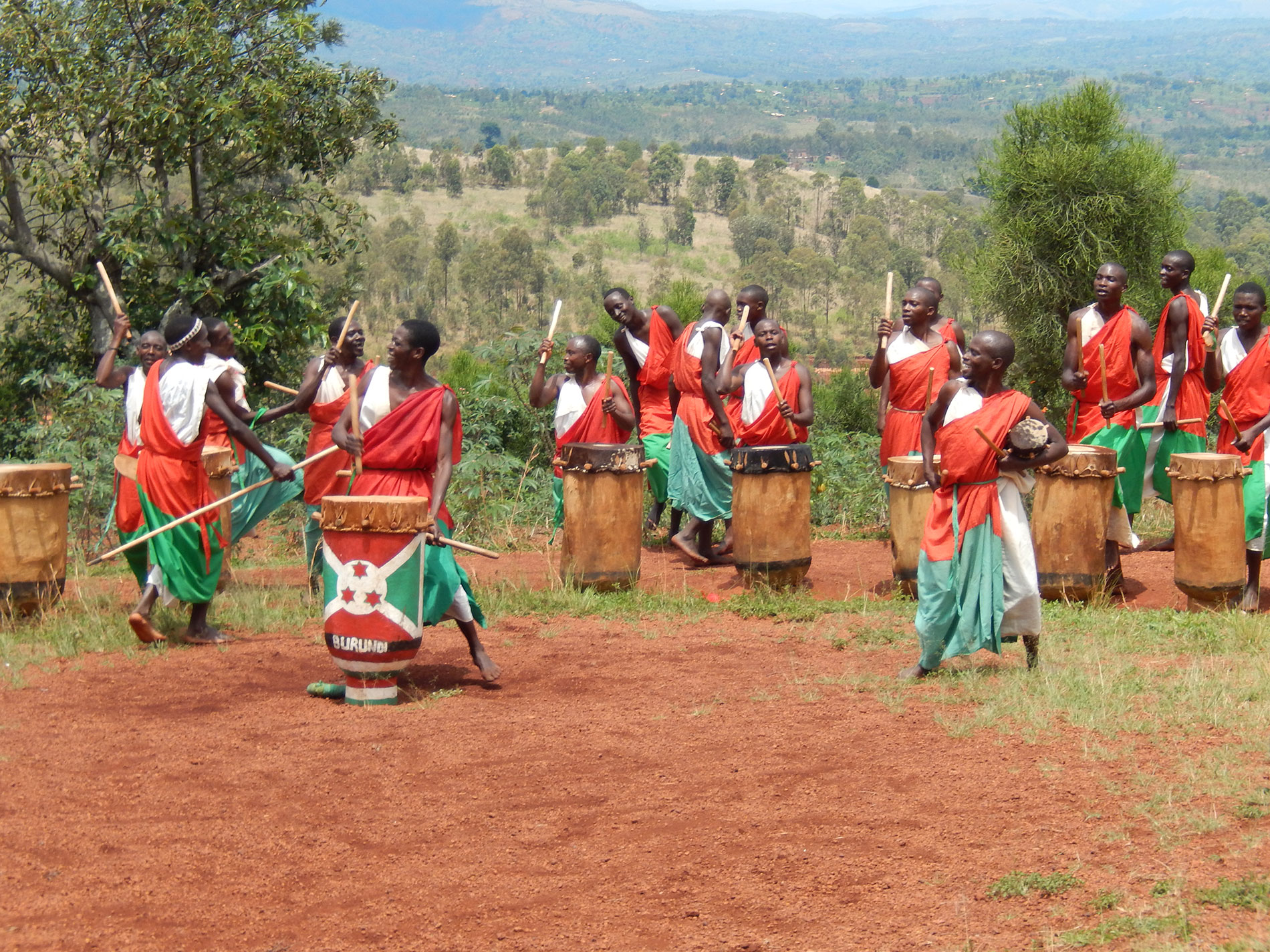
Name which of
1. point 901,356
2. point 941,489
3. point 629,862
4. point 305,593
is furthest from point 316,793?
point 901,356

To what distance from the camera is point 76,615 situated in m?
7.52

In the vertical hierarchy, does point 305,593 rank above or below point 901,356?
below

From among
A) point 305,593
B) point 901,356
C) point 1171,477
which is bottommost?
point 305,593

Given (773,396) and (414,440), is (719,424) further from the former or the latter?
(414,440)

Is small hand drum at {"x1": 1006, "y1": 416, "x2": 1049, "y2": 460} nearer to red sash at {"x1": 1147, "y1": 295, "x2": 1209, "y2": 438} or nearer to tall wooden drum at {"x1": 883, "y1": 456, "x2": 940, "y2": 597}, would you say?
tall wooden drum at {"x1": 883, "y1": 456, "x2": 940, "y2": 597}

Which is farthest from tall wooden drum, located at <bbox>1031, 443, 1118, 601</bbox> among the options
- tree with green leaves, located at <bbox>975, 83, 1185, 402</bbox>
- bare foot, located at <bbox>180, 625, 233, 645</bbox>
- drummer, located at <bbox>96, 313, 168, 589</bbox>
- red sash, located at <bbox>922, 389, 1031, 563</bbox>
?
tree with green leaves, located at <bbox>975, 83, 1185, 402</bbox>

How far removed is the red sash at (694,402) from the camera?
9492mm

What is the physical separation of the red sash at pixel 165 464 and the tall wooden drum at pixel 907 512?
3.95 m

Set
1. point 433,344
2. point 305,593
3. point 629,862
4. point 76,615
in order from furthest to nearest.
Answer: point 305,593
point 76,615
point 433,344
point 629,862

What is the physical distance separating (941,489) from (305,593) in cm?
404

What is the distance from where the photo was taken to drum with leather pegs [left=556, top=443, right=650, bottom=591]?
8422mm

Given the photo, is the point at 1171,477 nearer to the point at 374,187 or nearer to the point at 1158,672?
the point at 1158,672

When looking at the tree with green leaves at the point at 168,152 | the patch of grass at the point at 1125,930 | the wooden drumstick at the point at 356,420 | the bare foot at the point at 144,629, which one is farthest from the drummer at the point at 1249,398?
the tree with green leaves at the point at 168,152

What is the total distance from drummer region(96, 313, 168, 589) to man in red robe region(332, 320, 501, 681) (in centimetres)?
156
